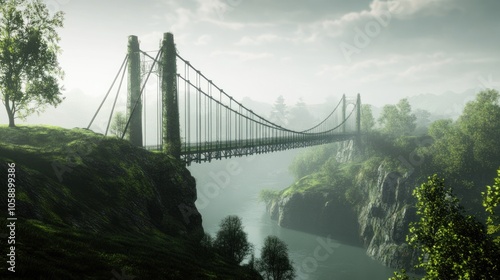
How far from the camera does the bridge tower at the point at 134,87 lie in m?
33.9

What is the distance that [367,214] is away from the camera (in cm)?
6359

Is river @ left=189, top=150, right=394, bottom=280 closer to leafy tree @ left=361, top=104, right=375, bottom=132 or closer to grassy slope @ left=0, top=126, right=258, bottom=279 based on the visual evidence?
grassy slope @ left=0, top=126, right=258, bottom=279

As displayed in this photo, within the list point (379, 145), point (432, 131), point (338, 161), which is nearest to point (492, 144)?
point (432, 131)

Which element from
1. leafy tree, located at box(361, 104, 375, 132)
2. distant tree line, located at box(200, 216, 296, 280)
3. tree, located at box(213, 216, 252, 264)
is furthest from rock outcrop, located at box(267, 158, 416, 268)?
tree, located at box(213, 216, 252, 264)

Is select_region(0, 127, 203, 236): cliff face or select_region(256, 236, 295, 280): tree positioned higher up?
select_region(0, 127, 203, 236): cliff face

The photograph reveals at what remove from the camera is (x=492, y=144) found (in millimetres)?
53656

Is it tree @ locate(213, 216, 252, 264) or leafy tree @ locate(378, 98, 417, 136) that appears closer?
tree @ locate(213, 216, 252, 264)

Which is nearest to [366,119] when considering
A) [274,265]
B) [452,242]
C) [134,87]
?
[274,265]

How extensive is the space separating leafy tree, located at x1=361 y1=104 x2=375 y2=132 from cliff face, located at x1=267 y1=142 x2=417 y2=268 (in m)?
30.5

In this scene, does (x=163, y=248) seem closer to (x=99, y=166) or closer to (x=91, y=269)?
(x=91, y=269)

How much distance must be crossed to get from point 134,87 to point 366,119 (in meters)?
80.2

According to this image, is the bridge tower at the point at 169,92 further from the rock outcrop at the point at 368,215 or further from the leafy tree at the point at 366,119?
the leafy tree at the point at 366,119

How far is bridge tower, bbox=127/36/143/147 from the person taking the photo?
1336 inches

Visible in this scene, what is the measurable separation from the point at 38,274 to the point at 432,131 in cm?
7808
